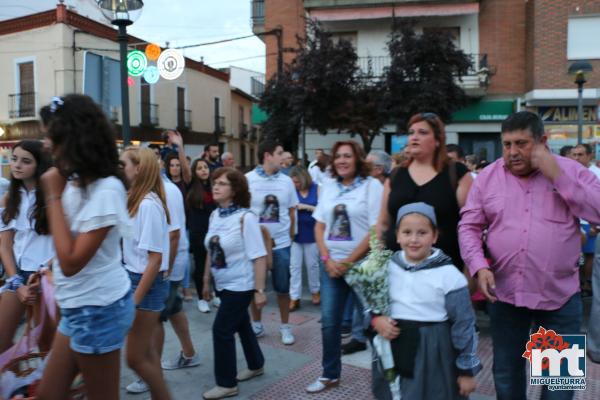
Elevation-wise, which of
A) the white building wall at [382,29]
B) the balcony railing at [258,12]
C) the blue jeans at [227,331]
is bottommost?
the blue jeans at [227,331]

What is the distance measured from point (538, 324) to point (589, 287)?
4262 millimetres

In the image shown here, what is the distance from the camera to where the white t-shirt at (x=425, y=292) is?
8.64 feet

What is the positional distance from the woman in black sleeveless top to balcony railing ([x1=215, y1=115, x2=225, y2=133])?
1227 inches

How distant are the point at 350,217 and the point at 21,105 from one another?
2398 cm

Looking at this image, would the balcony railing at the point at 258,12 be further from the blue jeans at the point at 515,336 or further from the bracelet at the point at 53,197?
the bracelet at the point at 53,197

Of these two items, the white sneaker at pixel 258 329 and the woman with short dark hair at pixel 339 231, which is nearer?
the woman with short dark hair at pixel 339 231

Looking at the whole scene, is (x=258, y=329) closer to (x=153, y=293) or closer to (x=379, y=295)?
(x=153, y=293)

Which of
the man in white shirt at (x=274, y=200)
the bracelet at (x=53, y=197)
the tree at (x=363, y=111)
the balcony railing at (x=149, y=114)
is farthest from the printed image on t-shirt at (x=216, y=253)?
the balcony railing at (x=149, y=114)

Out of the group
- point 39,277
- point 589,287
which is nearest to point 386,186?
point 39,277

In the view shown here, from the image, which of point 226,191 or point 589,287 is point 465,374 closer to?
point 226,191

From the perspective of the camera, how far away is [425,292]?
2646 mm

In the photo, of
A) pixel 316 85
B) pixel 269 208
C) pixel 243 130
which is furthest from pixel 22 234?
pixel 243 130

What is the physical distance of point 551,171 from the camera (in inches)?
107

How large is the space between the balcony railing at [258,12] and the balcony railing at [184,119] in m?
10.9
